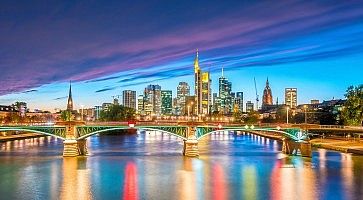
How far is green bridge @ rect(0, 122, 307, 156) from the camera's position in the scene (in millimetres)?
78750

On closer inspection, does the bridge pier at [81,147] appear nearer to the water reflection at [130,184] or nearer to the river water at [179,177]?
the river water at [179,177]

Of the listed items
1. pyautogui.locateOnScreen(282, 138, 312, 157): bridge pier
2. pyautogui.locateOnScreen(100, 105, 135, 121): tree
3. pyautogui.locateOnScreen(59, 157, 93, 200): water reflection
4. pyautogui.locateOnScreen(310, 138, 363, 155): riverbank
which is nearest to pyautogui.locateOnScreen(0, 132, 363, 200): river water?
pyautogui.locateOnScreen(59, 157, 93, 200): water reflection

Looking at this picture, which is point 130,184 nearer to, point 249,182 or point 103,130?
point 249,182

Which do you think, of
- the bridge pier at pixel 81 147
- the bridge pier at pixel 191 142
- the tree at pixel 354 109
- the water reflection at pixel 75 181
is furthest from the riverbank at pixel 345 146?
the water reflection at pixel 75 181

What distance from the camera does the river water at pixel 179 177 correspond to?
48.6 metres

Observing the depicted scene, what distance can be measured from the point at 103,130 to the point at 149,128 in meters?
6.89

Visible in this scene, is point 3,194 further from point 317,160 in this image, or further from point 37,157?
point 317,160

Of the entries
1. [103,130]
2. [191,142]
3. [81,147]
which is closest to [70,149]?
[81,147]

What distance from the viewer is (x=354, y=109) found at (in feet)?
339

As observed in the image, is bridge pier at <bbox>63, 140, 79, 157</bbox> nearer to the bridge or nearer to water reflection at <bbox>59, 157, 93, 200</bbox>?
the bridge

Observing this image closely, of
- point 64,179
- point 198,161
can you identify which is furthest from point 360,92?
point 64,179

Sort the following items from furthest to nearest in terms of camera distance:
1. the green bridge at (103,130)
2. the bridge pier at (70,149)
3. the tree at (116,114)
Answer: the tree at (116,114) < the green bridge at (103,130) < the bridge pier at (70,149)

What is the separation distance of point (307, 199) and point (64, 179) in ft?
82.3

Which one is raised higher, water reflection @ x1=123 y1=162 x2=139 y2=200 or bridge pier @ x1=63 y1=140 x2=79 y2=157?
bridge pier @ x1=63 y1=140 x2=79 y2=157
